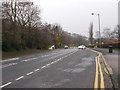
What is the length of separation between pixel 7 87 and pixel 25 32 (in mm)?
51282

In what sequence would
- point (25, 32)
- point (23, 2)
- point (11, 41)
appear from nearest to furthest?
point (11, 41) < point (25, 32) < point (23, 2)

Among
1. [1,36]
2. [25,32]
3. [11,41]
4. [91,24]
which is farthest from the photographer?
[91,24]

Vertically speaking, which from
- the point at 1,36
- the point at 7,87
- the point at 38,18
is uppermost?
the point at 38,18

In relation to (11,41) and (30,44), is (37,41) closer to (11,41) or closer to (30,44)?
(30,44)

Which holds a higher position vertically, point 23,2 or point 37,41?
point 23,2

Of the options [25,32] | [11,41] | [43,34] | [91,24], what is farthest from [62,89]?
[91,24]

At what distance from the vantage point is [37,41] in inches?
2867

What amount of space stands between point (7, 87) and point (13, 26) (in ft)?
138

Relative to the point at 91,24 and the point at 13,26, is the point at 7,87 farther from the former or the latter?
the point at 91,24

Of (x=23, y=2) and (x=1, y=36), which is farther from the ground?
(x=23, y=2)

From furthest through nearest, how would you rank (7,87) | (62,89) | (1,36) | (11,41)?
(11,41), (1,36), (7,87), (62,89)

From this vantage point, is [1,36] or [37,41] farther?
[37,41]

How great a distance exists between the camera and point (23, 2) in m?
67.4

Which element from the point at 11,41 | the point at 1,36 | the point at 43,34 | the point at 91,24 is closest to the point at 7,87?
the point at 1,36
